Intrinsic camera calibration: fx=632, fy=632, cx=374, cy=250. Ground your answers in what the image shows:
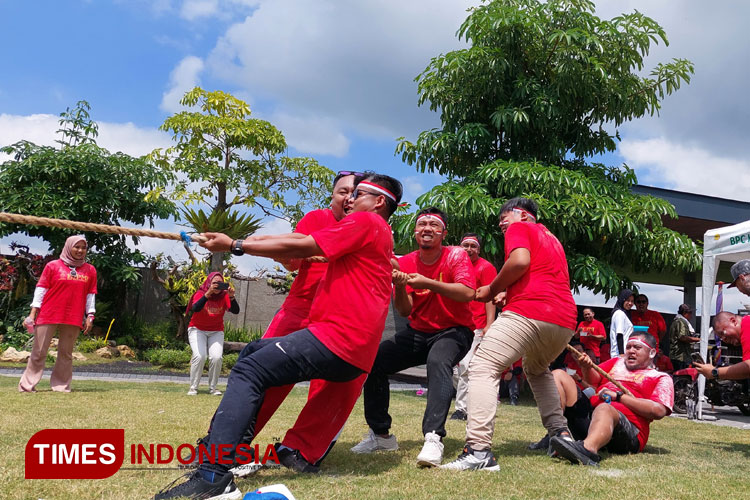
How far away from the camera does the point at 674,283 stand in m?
22.8

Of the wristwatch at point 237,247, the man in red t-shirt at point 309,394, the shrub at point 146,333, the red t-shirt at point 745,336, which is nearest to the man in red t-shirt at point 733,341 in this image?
the red t-shirt at point 745,336

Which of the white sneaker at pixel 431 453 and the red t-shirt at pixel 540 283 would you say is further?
the red t-shirt at pixel 540 283

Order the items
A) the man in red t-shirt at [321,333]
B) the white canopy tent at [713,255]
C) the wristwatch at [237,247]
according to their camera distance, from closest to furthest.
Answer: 1. the man in red t-shirt at [321,333]
2. the wristwatch at [237,247]
3. the white canopy tent at [713,255]

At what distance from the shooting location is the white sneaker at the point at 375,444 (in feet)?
15.1

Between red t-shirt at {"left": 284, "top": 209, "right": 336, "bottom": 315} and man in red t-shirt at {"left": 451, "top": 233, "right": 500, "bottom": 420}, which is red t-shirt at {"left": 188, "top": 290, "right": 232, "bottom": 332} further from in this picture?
red t-shirt at {"left": 284, "top": 209, "right": 336, "bottom": 315}

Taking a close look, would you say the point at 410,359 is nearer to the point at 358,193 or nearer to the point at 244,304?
the point at 358,193

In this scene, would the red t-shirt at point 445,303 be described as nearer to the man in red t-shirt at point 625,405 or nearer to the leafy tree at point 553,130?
the man in red t-shirt at point 625,405

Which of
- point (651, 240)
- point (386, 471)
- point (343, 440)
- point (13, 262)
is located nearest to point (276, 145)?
point (13, 262)

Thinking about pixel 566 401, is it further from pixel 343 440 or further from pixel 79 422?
pixel 79 422

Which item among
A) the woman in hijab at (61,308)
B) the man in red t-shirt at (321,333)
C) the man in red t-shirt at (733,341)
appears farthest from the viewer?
the woman in hijab at (61,308)

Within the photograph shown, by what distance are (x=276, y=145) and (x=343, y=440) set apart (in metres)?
14.2

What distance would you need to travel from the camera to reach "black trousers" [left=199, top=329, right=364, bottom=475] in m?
3.05

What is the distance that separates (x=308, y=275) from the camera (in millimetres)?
4168

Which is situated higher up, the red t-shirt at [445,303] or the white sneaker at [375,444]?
the red t-shirt at [445,303]
